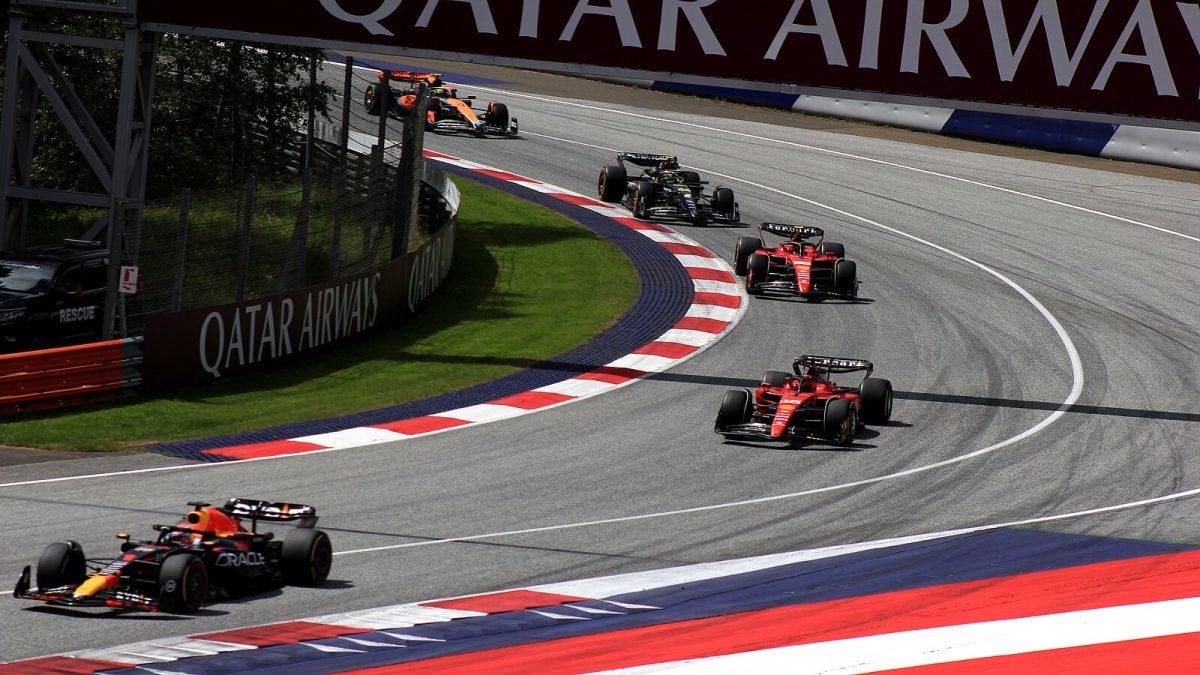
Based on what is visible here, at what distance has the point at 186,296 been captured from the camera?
1867 centimetres

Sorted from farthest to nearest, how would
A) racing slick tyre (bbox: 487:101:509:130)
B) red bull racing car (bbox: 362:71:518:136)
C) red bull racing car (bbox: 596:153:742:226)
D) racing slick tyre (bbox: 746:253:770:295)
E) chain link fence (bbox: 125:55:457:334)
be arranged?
racing slick tyre (bbox: 487:101:509:130), red bull racing car (bbox: 362:71:518:136), red bull racing car (bbox: 596:153:742:226), racing slick tyre (bbox: 746:253:770:295), chain link fence (bbox: 125:55:457:334)

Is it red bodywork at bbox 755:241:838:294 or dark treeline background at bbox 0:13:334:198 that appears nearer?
red bodywork at bbox 755:241:838:294

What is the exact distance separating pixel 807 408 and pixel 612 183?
48.9ft

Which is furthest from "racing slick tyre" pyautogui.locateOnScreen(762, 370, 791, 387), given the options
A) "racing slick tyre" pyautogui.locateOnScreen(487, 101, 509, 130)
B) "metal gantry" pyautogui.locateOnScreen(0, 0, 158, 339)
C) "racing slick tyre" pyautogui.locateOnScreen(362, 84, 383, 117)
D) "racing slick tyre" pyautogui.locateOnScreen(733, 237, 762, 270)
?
"racing slick tyre" pyautogui.locateOnScreen(487, 101, 509, 130)

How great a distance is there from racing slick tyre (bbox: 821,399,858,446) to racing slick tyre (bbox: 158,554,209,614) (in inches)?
314

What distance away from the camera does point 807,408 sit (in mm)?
16297

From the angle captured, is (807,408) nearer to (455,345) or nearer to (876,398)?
(876,398)

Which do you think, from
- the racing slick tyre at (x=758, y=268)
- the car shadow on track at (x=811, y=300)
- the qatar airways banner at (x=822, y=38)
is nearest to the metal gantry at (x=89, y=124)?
the qatar airways banner at (x=822, y=38)

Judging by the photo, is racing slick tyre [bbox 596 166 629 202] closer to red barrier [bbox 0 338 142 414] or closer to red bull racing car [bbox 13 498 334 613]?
red barrier [bbox 0 338 142 414]

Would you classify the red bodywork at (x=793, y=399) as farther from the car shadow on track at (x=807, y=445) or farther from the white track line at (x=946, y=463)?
the white track line at (x=946, y=463)

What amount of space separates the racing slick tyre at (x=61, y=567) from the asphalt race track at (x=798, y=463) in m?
0.24

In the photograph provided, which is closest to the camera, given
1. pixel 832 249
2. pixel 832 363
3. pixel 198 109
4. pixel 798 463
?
pixel 798 463

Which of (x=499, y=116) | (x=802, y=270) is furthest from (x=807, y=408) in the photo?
(x=499, y=116)

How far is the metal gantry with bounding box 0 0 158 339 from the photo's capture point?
18641mm
